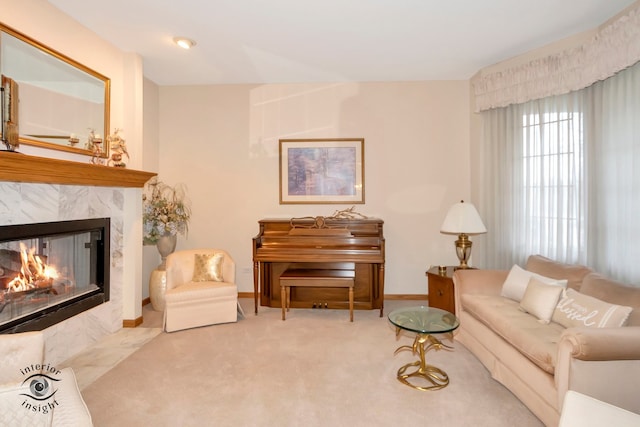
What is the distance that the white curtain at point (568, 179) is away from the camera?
107 inches

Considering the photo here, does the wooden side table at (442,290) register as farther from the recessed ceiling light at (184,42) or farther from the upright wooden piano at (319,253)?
the recessed ceiling light at (184,42)

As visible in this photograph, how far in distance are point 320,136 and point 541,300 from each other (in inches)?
121

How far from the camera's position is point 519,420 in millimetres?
2129

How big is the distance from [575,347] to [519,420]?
0.65 metres

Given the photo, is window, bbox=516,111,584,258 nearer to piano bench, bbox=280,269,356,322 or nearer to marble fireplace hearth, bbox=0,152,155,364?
piano bench, bbox=280,269,356,322

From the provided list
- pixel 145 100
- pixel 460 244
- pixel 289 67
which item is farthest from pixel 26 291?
pixel 460 244

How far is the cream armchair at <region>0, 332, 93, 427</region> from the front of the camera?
1.23 meters

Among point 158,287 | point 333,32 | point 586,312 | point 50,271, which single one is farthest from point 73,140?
point 586,312

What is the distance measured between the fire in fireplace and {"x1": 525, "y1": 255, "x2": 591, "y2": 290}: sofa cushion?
3.99 m

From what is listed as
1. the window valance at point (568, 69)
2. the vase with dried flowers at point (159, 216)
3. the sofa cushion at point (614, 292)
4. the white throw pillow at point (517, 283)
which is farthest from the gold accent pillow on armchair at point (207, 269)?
the window valance at point (568, 69)

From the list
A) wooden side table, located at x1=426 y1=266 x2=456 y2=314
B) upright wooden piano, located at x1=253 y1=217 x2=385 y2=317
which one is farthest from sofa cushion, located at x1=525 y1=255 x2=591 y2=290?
upright wooden piano, located at x1=253 y1=217 x2=385 y2=317

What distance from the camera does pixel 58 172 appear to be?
2.52 metres

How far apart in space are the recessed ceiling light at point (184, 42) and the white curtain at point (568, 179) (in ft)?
10.9

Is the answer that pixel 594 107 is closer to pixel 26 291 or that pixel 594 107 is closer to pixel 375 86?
pixel 375 86
